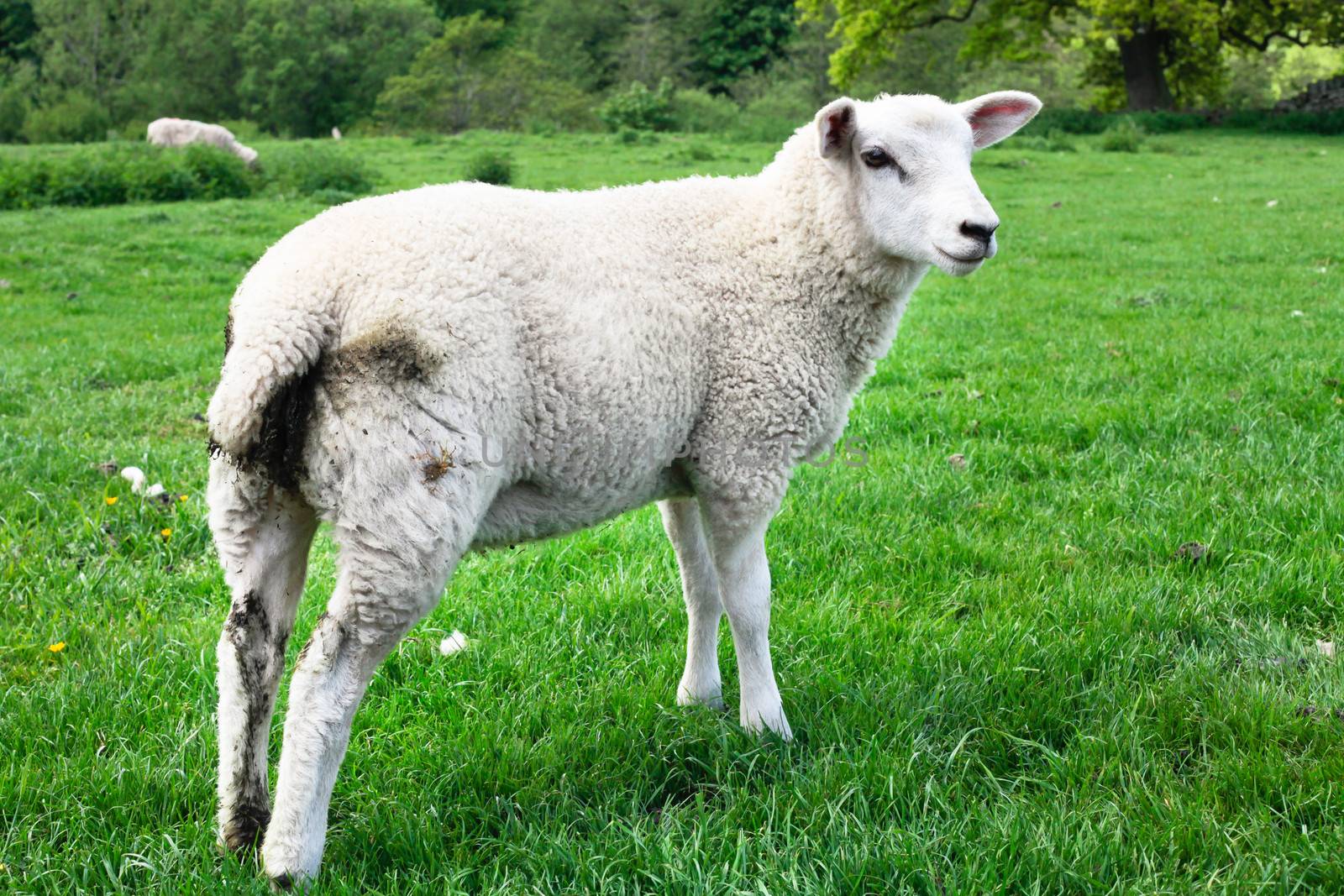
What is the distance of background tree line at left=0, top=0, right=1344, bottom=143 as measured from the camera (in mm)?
36531

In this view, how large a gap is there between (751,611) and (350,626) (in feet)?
3.87

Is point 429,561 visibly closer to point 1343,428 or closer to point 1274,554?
point 1274,554

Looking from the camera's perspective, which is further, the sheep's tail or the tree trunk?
the tree trunk

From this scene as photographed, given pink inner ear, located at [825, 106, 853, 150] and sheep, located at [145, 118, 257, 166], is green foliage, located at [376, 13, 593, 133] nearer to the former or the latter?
sheep, located at [145, 118, 257, 166]

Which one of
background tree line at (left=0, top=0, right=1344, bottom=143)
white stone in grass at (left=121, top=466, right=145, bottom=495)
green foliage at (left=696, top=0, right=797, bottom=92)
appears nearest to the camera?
white stone in grass at (left=121, top=466, right=145, bottom=495)

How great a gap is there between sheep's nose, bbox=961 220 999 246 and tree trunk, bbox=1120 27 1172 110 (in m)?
32.5

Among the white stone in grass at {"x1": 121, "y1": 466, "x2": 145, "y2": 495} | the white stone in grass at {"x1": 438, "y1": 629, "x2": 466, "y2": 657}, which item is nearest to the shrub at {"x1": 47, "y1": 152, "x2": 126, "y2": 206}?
the white stone in grass at {"x1": 121, "y1": 466, "x2": 145, "y2": 495}

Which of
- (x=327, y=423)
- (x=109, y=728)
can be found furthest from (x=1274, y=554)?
(x=109, y=728)

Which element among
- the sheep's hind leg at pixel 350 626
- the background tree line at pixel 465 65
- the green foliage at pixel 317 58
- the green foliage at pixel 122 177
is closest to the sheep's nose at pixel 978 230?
the sheep's hind leg at pixel 350 626

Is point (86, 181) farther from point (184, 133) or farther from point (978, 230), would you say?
point (978, 230)

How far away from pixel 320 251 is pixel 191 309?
343 inches

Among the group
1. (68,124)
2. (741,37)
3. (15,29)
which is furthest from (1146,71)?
(15,29)

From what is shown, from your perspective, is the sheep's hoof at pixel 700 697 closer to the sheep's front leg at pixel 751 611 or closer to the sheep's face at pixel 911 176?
the sheep's front leg at pixel 751 611

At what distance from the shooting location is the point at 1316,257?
36.2 ft
